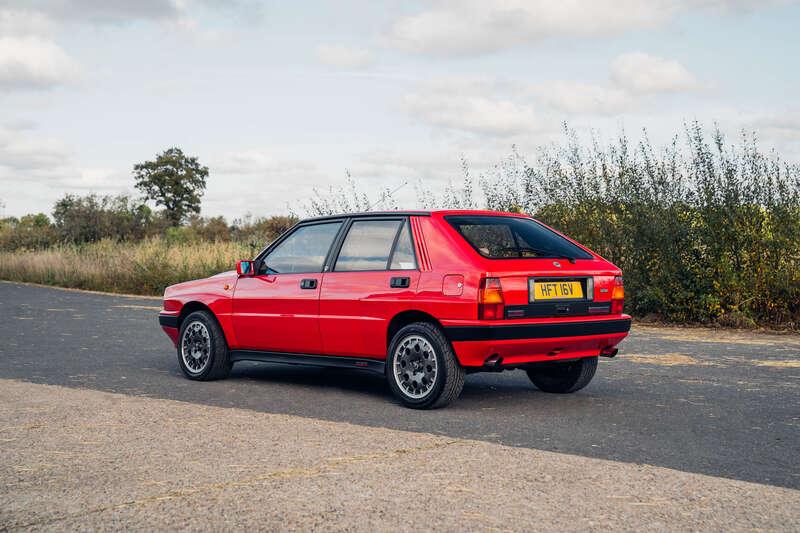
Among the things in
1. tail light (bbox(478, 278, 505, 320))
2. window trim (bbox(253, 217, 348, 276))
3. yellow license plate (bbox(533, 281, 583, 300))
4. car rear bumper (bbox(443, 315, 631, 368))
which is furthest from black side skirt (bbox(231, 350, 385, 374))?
yellow license plate (bbox(533, 281, 583, 300))

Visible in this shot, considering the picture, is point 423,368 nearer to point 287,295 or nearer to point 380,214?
point 380,214

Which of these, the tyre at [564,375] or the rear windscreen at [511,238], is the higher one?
the rear windscreen at [511,238]

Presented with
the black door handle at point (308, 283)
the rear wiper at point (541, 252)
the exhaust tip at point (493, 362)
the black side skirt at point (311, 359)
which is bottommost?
the black side skirt at point (311, 359)

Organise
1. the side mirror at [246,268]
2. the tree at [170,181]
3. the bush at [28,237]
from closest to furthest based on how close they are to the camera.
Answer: the side mirror at [246,268] → the bush at [28,237] → the tree at [170,181]

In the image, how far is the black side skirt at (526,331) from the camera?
6766mm

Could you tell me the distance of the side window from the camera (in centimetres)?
830

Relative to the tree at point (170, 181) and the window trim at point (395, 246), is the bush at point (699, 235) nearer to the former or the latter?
the window trim at point (395, 246)

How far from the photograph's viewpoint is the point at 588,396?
8.03 m

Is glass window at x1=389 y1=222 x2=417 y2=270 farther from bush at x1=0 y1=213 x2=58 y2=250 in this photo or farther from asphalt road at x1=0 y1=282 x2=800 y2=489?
bush at x1=0 y1=213 x2=58 y2=250

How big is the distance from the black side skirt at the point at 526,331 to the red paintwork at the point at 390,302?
4 cm

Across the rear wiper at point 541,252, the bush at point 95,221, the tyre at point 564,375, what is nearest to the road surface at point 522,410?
the tyre at point 564,375

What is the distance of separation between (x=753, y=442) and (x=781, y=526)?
1.97 meters

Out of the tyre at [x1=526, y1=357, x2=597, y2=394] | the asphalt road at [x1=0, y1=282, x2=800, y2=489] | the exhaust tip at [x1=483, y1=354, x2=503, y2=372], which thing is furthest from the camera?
the tyre at [x1=526, y1=357, x2=597, y2=394]

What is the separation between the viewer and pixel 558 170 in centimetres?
1639
